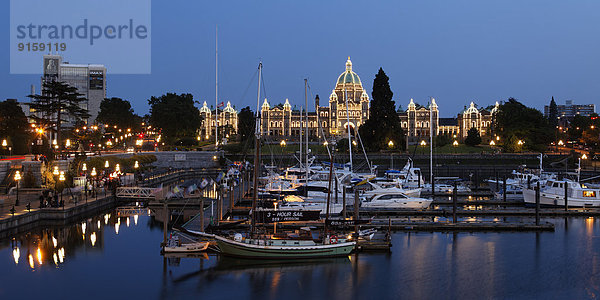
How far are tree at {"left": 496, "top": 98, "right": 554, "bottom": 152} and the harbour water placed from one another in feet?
238

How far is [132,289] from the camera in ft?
85.6

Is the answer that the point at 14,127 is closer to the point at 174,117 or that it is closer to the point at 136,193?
the point at 174,117

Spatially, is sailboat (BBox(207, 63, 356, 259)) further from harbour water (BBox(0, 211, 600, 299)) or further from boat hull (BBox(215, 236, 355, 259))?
harbour water (BBox(0, 211, 600, 299))

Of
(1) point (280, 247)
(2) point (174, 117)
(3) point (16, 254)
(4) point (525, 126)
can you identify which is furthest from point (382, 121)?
(3) point (16, 254)

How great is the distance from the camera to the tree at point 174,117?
10531cm

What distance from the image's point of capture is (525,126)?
105125 mm

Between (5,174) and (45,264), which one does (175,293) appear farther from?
(5,174)

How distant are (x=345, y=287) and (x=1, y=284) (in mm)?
16611

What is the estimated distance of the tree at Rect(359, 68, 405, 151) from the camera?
10200 cm

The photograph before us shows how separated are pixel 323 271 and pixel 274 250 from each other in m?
2.90

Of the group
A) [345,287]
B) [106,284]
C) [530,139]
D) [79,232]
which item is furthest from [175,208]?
[530,139]

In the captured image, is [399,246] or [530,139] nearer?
[399,246]

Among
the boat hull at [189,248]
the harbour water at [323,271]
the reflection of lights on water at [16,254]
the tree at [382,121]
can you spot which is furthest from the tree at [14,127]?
the tree at [382,121]

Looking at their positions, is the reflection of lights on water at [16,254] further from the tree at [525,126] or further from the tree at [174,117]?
the tree at [525,126]
